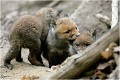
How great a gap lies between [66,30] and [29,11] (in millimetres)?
8709

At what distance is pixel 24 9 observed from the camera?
17.8 m

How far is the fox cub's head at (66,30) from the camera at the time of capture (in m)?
8.63

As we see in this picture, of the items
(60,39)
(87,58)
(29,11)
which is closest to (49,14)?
(60,39)

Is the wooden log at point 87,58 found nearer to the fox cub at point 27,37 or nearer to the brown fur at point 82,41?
the fox cub at point 27,37

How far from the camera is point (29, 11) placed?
17.3 metres

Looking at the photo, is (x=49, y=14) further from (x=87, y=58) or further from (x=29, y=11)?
(x=29, y=11)

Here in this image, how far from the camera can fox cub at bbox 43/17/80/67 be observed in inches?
342

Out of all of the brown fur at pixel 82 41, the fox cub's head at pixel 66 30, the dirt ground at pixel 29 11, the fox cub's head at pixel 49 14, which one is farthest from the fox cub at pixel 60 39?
the fox cub's head at pixel 49 14

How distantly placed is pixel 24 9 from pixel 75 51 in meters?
8.74

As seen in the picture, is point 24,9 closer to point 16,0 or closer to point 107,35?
point 16,0

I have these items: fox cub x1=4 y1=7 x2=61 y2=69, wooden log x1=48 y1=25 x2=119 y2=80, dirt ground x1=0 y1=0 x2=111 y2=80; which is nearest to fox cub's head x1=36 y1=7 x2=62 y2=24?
fox cub x1=4 y1=7 x2=61 y2=69

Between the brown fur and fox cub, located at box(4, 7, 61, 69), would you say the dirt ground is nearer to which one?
fox cub, located at box(4, 7, 61, 69)

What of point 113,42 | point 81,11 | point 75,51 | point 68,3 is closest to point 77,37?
point 75,51

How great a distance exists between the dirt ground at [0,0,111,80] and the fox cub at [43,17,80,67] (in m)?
0.35
